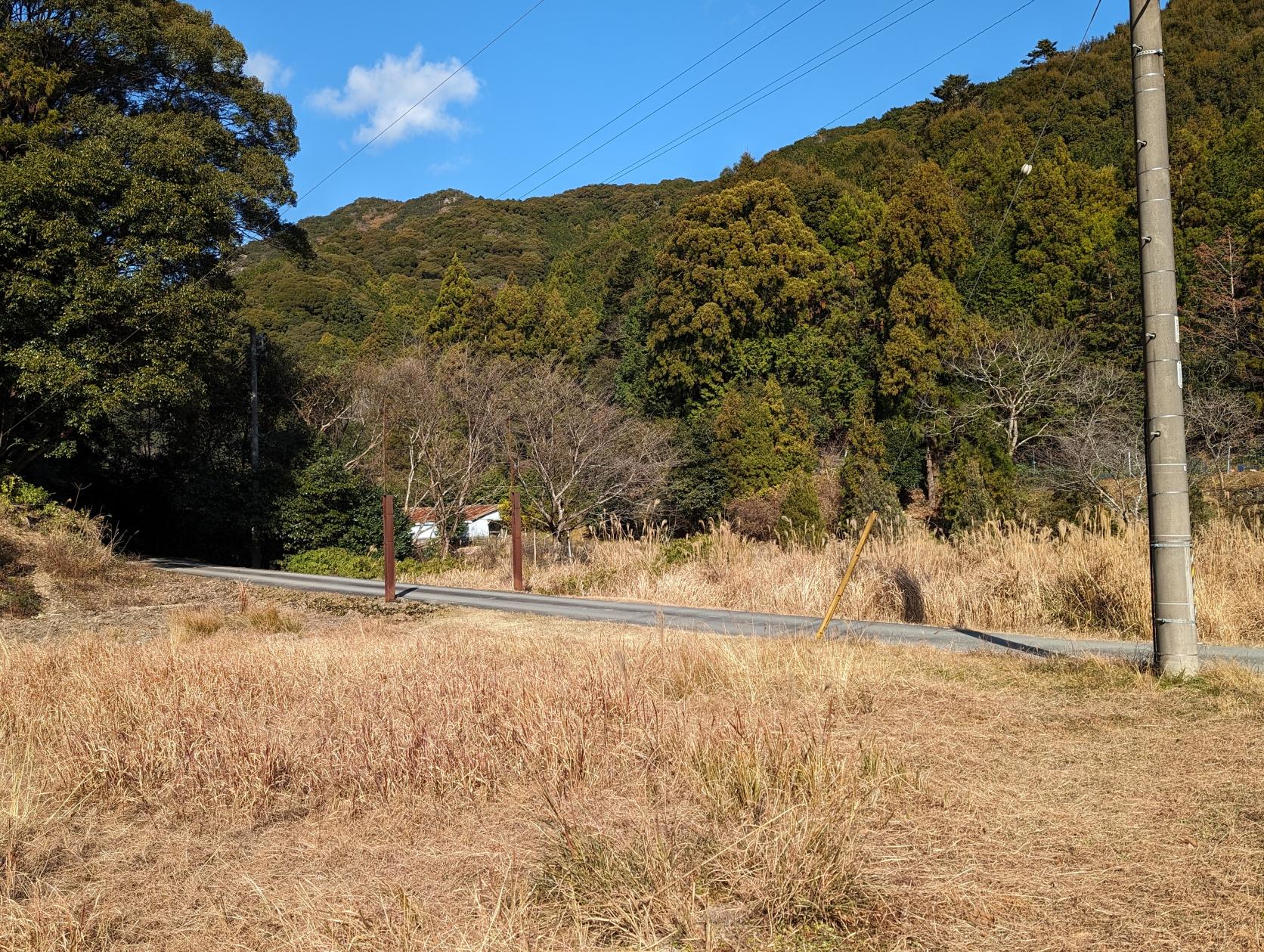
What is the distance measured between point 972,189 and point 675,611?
45.4m

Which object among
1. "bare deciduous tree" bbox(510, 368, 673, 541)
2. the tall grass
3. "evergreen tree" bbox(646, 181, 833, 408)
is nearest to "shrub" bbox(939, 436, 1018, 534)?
"bare deciduous tree" bbox(510, 368, 673, 541)

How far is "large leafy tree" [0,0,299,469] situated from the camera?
65.1 feet

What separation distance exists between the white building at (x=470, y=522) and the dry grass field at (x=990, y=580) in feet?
63.0

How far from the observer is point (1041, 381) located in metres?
36.6

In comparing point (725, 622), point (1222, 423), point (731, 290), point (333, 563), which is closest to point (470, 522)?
point (333, 563)

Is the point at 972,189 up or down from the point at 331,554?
up

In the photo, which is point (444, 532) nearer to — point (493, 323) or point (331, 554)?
point (331, 554)

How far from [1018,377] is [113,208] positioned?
31314mm

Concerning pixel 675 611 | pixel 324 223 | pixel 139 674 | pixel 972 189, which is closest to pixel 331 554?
pixel 675 611

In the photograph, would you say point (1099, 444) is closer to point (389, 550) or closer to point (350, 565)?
point (350, 565)

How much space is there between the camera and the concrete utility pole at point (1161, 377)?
690 cm

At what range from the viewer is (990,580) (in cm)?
1116

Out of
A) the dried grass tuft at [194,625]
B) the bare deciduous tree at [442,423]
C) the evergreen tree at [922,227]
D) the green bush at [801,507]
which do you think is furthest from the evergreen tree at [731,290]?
the dried grass tuft at [194,625]

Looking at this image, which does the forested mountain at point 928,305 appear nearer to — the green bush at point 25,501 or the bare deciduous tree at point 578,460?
the bare deciduous tree at point 578,460
